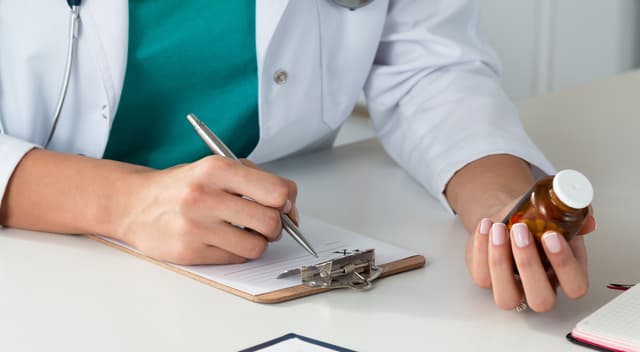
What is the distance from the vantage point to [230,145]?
130 cm

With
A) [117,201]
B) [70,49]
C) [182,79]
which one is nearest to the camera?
[117,201]

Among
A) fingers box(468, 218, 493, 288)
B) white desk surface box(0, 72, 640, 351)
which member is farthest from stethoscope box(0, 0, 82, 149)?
fingers box(468, 218, 493, 288)

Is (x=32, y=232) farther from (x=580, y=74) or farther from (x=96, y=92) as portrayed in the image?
(x=580, y=74)

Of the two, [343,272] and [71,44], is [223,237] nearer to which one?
[343,272]

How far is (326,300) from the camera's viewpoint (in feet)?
2.80

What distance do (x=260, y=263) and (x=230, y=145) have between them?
15.7 inches

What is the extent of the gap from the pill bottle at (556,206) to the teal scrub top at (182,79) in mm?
524

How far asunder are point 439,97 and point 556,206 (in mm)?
485

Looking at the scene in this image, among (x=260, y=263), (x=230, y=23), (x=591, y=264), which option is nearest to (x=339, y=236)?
(x=260, y=263)

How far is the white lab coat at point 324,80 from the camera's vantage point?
44.1 inches

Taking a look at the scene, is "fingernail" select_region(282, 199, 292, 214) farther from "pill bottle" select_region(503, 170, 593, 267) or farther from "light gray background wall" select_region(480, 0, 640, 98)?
"light gray background wall" select_region(480, 0, 640, 98)

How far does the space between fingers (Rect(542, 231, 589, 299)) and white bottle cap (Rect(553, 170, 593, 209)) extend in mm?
40

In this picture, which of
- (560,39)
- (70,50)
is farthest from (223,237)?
(560,39)

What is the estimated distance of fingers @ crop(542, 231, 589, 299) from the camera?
786 mm
